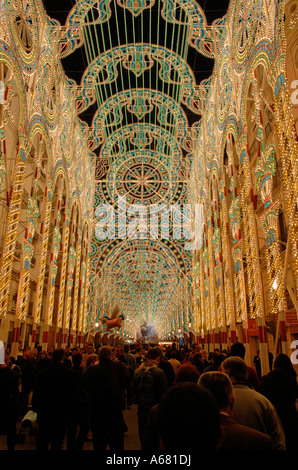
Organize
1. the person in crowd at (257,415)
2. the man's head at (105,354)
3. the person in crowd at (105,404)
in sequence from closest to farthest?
1. the person in crowd at (257,415)
2. the person in crowd at (105,404)
3. the man's head at (105,354)

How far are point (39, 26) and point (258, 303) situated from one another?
18.1 meters

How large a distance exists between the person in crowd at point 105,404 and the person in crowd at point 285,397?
2275 millimetres

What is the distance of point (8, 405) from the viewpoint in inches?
271

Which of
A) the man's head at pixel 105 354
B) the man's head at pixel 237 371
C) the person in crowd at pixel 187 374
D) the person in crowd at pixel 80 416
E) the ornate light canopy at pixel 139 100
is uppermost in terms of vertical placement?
the ornate light canopy at pixel 139 100

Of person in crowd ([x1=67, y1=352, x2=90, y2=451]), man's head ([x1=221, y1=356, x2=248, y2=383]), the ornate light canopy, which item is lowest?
person in crowd ([x1=67, y1=352, x2=90, y2=451])

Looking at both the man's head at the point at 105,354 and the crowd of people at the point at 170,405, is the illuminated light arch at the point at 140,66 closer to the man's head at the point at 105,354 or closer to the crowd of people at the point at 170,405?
the crowd of people at the point at 170,405

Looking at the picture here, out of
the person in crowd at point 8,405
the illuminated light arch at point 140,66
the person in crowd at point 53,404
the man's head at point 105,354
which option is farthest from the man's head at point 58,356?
the illuminated light arch at point 140,66

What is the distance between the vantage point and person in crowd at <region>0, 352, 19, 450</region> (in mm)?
6688

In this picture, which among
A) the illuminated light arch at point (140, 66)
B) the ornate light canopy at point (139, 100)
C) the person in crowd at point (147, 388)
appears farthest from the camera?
the illuminated light arch at point (140, 66)

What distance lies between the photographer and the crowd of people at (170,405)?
192 cm

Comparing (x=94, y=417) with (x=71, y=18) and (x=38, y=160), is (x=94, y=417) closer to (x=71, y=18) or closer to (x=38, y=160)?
(x=38, y=160)

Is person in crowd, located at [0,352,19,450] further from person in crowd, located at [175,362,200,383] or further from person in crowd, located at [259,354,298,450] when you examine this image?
person in crowd, located at [259,354,298,450]

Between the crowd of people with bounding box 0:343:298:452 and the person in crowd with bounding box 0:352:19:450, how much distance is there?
0.6 inches

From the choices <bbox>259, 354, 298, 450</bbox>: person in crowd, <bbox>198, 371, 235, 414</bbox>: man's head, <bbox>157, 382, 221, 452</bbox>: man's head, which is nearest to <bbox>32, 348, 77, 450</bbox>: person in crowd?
<bbox>259, 354, 298, 450</bbox>: person in crowd
